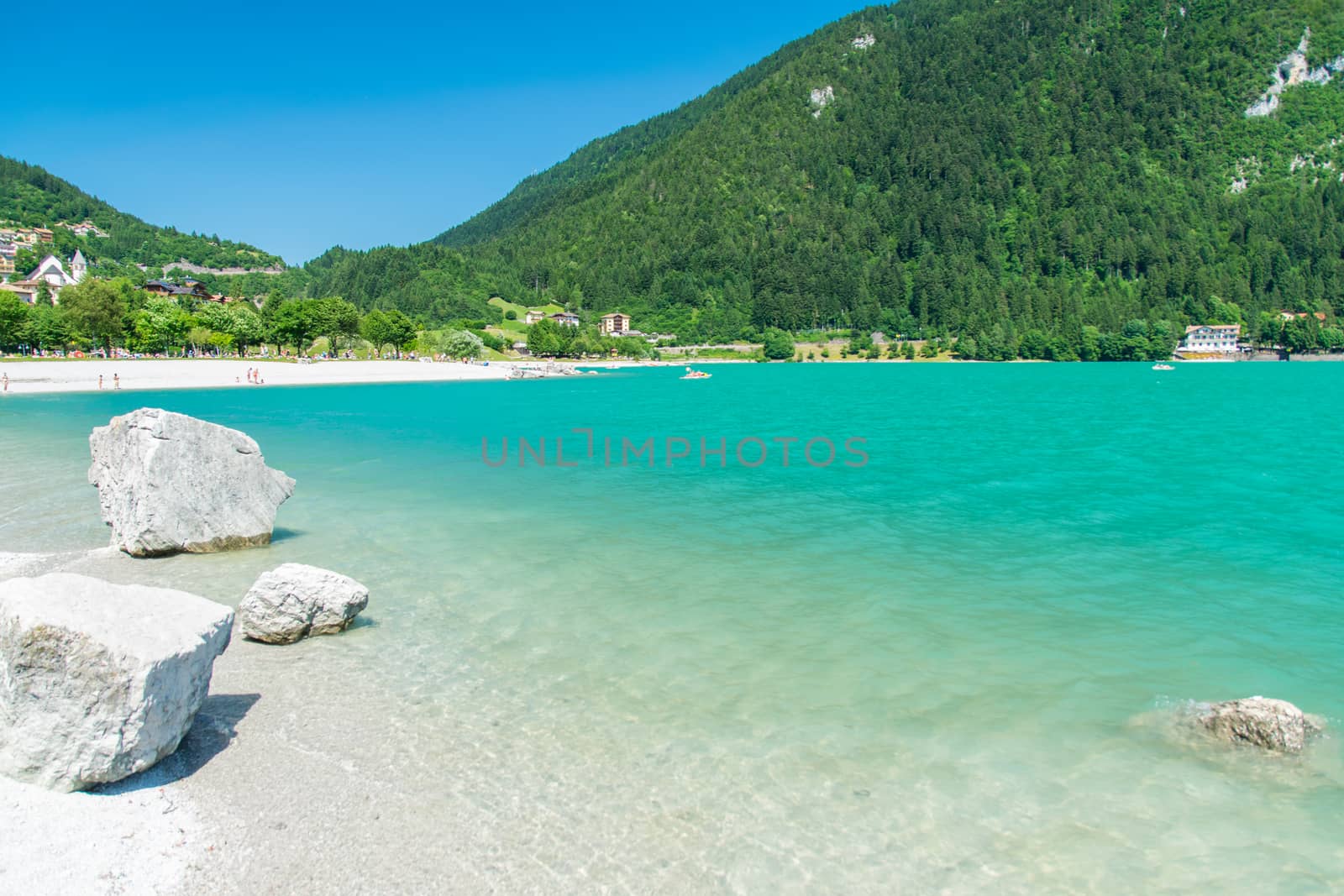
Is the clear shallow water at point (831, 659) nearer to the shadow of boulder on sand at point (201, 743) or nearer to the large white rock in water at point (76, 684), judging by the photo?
the shadow of boulder on sand at point (201, 743)

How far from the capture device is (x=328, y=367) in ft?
371

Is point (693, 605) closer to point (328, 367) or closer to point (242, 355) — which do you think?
point (328, 367)

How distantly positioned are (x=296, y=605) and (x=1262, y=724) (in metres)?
11.2

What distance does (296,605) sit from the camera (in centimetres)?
1023

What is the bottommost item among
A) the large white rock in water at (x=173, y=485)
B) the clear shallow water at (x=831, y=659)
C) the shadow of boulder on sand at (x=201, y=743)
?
the clear shallow water at (x=831, y=659)

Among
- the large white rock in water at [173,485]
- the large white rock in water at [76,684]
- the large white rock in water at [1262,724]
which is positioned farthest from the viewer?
the large white rock in water at [173,485]

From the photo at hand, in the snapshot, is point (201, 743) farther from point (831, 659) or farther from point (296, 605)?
point (831, 659)

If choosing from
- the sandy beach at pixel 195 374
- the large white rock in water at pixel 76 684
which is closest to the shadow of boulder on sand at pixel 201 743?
the large white rock in water at pixel 76 684

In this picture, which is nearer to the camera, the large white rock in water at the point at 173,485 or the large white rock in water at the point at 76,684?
the large white rock in water at the point at 76,684

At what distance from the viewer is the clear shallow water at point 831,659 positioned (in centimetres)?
623

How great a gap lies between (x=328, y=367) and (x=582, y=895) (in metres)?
119

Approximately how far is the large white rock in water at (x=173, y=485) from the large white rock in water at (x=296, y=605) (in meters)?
4.94

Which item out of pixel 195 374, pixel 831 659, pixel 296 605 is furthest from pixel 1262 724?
pixel 195 374

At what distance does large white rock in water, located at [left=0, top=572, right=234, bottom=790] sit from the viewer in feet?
19.2
